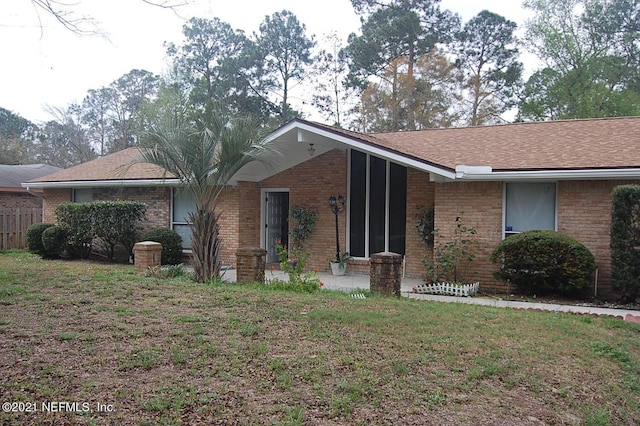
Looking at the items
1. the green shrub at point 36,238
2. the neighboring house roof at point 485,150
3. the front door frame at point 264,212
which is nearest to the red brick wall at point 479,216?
the neighboring house roof at point 485,150

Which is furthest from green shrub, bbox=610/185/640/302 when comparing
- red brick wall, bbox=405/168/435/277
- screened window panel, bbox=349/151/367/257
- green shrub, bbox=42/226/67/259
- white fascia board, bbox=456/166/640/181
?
green shrub, bbox=42/226/67/259

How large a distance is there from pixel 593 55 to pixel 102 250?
26755 mm

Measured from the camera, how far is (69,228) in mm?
15953

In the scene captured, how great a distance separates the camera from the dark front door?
16.0 m

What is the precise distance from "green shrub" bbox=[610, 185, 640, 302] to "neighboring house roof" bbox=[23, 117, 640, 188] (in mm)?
886

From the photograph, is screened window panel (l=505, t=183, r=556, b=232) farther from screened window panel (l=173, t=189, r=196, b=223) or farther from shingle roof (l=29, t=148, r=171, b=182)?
shingle roof (l=29, t=148, r=171, b=182)

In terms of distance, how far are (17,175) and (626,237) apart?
24420 millimetres

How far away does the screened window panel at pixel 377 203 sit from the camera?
45.5 feet

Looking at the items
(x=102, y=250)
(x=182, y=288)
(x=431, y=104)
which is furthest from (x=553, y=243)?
(x=431, y=104)

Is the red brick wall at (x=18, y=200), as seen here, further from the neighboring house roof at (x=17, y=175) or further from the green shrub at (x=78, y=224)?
the green shrub at (x=78, y=224)

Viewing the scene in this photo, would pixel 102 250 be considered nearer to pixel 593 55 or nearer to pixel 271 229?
pixel 271 229

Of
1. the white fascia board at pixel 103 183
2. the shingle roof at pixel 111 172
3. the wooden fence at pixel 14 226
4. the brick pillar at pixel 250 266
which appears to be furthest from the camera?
the wooden fence at pixel 14 226

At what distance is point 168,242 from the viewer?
14844mm

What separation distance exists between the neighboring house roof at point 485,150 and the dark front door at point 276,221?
99 centimetres
